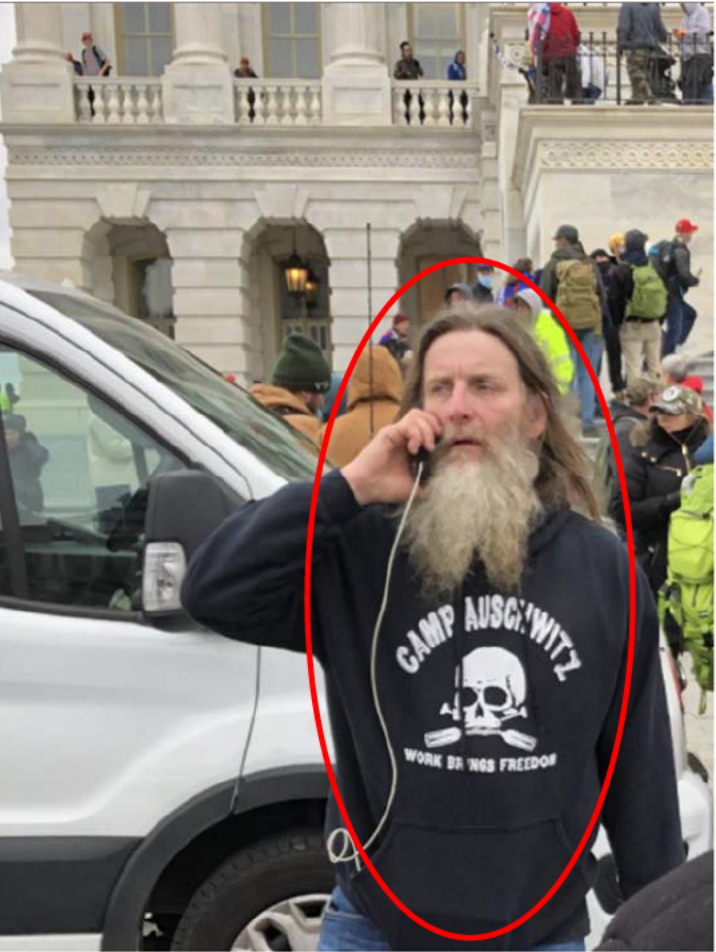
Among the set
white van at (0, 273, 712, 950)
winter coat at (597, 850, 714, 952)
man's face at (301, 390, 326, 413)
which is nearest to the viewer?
winter coat at (597, 850, 714, 952)

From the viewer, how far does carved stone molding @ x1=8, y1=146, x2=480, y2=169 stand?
86.2 ft

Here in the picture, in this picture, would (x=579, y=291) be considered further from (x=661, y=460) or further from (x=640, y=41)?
(x=640, y=41)

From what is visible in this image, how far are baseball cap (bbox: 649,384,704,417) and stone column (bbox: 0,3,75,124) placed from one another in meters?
24.2

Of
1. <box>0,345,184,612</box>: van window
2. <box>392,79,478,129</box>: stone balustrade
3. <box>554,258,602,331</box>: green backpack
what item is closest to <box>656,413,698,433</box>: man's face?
<box>554,258,602,331</box>: green backpack

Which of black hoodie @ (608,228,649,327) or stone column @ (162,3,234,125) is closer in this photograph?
black hoodie @ (608,228,649,327)

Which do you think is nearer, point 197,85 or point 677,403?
point 677,403

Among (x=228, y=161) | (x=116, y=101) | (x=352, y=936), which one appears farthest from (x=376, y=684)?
(x=116, y=101)

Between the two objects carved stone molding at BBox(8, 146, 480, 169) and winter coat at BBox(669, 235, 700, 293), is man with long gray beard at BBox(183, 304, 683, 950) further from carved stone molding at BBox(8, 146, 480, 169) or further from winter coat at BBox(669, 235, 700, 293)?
carved stone molding at BBox(8, 146, 480, 169)

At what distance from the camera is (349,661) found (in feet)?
5.65

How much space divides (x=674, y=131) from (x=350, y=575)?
15337mm

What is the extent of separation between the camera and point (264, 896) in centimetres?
278

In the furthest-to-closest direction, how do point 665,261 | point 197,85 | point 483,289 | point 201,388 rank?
point 197,85
point 665,261
point 201,388
point 483,289

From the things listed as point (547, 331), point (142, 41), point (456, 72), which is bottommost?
point (547, 331)

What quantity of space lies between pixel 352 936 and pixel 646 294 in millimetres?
10123
